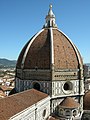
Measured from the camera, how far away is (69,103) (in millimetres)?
21094

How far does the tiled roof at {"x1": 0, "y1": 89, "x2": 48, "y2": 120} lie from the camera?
13.7 m

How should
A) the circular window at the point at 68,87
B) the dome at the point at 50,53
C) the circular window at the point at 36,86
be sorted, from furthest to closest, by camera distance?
1. the circular window at the point at 68,87
2. the circular window at the point at 36,86
3. the dome at the point at 50,53

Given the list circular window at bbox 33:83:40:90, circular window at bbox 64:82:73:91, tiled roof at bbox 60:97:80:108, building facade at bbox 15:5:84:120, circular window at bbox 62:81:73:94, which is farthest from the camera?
circular window at bbox 64:82:73:91

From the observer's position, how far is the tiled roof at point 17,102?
45.0ft

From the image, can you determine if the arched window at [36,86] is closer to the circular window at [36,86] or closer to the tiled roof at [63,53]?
the circular window at [36,86]

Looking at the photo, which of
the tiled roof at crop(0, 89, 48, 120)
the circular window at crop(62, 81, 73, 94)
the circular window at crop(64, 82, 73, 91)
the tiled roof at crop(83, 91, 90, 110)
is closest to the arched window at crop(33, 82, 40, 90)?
the tiled roof at crop(0, 89, 48, 120)

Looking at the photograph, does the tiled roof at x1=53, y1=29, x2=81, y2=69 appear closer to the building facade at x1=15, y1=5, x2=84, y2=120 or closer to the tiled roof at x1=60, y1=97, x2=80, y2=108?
the building facade at x1=15, y1=5, x2=84, y2=120

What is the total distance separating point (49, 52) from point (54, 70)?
69.5 inches

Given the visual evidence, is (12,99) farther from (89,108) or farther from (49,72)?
(89,108)

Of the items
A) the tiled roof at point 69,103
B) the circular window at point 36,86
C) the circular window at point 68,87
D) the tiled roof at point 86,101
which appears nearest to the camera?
the tiled roof at point 69,103

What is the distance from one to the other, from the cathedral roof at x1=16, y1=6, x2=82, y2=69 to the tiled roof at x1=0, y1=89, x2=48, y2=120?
340cm

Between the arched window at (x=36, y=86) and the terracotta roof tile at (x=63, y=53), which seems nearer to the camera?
the terracotta roof tile at (x=63, y=53)

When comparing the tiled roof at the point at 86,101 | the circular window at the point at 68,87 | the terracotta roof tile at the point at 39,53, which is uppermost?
the terracotta roof tile at the point at 39,53

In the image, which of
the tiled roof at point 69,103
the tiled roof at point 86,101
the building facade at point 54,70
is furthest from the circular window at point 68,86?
the tiled roof at point 86,101
